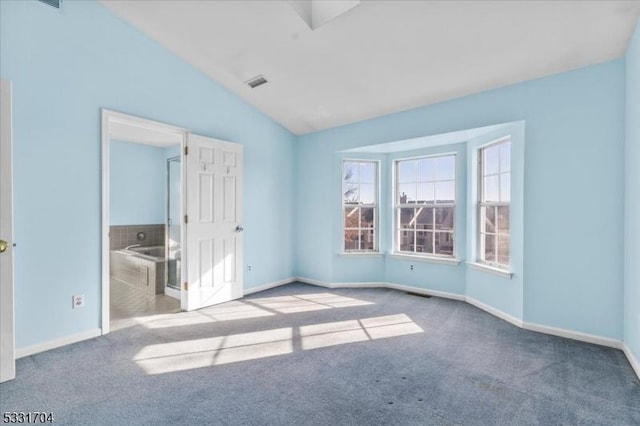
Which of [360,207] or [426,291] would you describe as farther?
[360,207]

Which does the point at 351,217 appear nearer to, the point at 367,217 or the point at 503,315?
the point at 367,217

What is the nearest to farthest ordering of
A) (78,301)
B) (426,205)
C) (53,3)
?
(53,3) < (78,301) < (426,205)

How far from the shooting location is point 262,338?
3.00m

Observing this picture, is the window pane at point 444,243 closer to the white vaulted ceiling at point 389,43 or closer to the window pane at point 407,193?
the window pane at point 407,193

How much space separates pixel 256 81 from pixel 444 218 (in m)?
3.23

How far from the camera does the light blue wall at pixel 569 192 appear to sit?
281 centimetres

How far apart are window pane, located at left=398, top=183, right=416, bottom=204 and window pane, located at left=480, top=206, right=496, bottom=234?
102 centimetres

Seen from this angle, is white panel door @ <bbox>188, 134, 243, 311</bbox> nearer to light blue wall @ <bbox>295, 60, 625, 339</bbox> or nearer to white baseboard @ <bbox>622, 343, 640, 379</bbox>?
light blue wall @ <bbox>295, 60, 625, 339</bbox>

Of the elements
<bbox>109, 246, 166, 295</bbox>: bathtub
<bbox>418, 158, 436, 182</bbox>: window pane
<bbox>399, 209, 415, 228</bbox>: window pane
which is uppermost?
<bbox>418, 158, 436, 182</bbox>: window pane

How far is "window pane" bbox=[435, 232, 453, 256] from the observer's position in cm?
448

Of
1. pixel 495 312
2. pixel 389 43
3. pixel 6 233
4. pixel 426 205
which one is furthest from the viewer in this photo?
pixel 426 205

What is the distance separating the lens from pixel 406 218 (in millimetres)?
4910

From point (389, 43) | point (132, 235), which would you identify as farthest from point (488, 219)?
point (132, 235)

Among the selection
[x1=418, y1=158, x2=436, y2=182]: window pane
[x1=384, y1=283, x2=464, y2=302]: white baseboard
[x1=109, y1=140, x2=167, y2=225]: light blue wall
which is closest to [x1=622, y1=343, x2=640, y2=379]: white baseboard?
[x1=384, y1=283, x2=464, y2=302]: white baseboard
